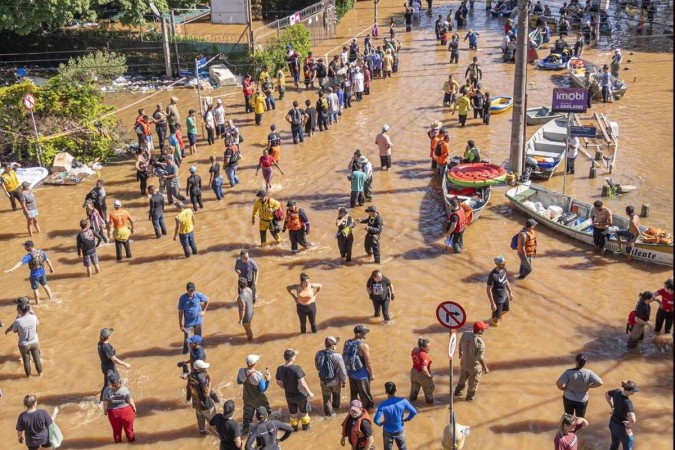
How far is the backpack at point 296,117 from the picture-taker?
78.2ft

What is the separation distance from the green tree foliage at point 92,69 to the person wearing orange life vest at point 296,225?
1567 centimetres

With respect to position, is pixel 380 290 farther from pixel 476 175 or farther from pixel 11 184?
pixel 11 184

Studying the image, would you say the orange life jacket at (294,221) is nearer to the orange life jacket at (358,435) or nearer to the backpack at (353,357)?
the backpack at (353,357)

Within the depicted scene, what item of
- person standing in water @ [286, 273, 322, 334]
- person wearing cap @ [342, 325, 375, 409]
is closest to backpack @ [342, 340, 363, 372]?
person wearing cap @ [342, 325, 375, 409]

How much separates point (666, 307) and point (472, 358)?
4.08 meters

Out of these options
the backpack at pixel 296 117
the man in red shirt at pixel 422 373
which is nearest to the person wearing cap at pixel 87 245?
the man in red shirt at pixel 422 373

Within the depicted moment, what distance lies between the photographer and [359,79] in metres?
28.6

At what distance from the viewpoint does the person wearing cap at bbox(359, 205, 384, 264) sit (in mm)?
15617

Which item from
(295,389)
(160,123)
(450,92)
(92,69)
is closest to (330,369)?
(295,389)

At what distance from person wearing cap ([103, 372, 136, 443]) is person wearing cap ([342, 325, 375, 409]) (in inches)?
128

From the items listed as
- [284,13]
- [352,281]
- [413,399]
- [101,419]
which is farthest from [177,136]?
[284,13]

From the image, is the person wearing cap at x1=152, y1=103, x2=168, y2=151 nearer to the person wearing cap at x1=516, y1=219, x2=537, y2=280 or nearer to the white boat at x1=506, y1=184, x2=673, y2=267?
the white boat at x1=506, y1=184, x2=673, y2=267

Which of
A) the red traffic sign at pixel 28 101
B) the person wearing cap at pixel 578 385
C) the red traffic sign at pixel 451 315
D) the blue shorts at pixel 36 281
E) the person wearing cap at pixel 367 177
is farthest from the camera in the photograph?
the red traffic sign at pixel 28 101

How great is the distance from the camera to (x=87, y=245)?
52.2 ft
